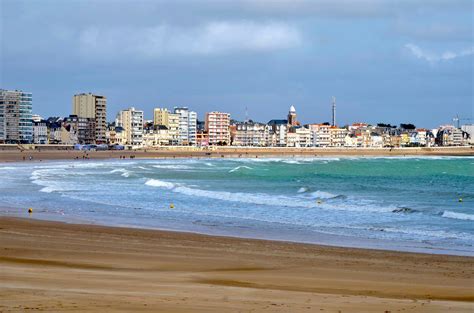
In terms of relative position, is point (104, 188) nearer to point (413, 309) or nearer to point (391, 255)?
point (391, 255)

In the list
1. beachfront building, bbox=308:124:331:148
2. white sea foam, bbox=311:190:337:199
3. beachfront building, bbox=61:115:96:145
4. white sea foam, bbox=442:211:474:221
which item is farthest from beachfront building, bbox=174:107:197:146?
white sea foam, bbox=442:211:474:221

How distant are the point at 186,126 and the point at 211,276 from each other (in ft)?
578

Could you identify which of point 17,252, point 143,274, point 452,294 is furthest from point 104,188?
point 452,294

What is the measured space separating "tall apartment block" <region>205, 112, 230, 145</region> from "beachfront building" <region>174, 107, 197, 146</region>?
16.4 ft

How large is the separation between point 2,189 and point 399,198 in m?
17.5

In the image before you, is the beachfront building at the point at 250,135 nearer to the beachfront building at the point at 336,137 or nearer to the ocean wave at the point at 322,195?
the beachfront building at the point at 336,137

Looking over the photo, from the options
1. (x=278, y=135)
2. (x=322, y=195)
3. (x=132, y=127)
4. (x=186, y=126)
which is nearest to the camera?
(x=322, y=195)

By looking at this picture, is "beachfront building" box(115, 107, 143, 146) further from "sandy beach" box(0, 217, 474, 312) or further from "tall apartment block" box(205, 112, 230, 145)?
"sandy beach" box(0, 217, 474, 312)

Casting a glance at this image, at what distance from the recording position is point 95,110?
167 meters

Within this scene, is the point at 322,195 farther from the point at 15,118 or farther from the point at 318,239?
the point at 15,118

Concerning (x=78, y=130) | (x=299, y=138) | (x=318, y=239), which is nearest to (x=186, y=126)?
(x=299, y=138)

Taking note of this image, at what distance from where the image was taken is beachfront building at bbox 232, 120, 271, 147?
186m

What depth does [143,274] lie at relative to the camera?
10391 millimetres

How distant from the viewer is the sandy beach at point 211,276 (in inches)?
311
